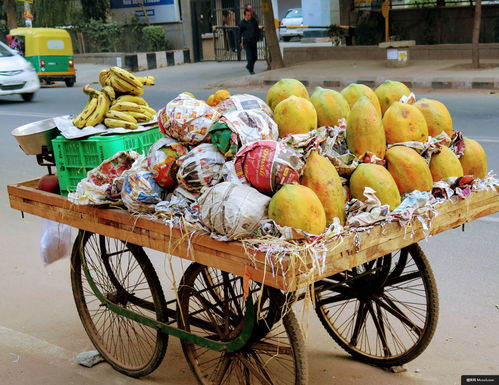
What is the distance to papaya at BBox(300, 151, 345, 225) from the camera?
2715mm

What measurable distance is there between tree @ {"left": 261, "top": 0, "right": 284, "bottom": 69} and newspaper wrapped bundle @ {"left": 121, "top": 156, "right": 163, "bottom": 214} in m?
14.8

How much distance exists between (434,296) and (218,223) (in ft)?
4.03

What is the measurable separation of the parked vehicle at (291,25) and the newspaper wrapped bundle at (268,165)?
2796 cm

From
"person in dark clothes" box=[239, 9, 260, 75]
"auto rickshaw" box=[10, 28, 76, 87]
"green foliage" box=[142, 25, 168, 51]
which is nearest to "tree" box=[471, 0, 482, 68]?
"person in dark clothes" box=[239, 9, 260, 75]

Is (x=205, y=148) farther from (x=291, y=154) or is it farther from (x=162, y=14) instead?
(x=162, y=14)

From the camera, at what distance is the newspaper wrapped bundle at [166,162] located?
3.09 meters

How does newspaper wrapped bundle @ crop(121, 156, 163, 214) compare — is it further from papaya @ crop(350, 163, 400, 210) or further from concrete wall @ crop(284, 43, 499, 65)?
concrete wall @ crop(284, 43, 499, 65)

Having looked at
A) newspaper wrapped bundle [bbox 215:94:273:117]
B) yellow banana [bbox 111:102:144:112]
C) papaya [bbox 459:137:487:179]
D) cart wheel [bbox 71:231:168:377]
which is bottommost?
cart wheel [bbox 71:231:168:377]

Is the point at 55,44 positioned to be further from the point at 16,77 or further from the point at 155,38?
the point at 155,38

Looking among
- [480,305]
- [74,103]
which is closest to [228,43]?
[74,103]

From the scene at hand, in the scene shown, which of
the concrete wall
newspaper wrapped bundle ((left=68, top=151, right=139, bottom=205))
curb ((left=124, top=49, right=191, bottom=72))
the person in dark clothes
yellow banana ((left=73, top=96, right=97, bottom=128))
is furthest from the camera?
curb ((left=124, top=49, right=191, bottom=72))

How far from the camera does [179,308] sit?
126 inches

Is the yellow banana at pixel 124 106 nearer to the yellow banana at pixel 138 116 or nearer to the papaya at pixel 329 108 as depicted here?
the yellow banana at pixel 138 116

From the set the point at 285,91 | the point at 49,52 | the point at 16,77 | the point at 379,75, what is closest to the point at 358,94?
the point at 285,91
